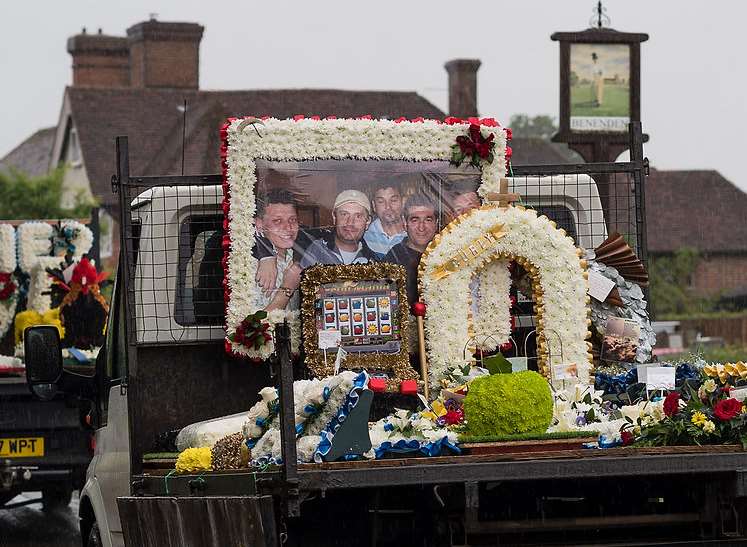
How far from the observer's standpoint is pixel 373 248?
7949 millimetres

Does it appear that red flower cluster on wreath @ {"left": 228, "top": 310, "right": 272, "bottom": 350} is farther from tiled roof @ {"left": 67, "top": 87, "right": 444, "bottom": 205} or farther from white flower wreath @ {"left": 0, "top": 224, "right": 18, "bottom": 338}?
tiled roof @ {"left": 67, "top": 87, "right": 444, "bottom": 205}

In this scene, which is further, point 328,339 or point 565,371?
point 565,371

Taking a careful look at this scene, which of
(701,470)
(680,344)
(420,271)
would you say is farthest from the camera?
(680,344)

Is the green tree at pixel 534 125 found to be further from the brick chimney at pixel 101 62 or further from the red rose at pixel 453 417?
the red rose at pixel 453 417

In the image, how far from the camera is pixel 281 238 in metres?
7.88

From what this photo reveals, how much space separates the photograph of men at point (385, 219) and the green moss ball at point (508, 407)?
1574 mm

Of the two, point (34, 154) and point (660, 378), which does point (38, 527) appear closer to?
point (660, 378)

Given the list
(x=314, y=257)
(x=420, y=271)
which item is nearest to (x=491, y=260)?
(x=420, y=271)

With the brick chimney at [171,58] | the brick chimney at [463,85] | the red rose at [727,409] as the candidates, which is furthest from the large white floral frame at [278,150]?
the brick chimney at [171,58]

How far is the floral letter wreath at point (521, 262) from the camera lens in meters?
7.86

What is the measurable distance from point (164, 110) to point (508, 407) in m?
49.4

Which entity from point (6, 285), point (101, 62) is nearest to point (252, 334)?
point (6, 285)

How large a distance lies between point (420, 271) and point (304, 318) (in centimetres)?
63

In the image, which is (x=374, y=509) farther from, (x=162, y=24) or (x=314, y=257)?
(x=162, y=24)
